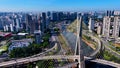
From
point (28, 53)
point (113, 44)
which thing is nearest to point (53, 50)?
point (28, 53)

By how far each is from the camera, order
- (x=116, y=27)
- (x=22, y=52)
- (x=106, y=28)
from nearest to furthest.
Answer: (x=22, y=52) → (x=116, y=27) → (x=106, y=28)

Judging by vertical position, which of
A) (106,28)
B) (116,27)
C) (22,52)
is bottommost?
(22,52)

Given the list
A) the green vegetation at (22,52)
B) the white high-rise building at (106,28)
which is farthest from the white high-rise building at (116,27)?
the green vegetation at (22,52)

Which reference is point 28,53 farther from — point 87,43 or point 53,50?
point 87,43

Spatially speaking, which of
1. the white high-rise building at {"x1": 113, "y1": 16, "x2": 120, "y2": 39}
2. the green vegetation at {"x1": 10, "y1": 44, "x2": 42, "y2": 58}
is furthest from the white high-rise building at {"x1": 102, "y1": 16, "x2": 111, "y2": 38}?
the green vegetation at {"x1": 10, "y1": 44, "x2": 42, "y2": 58}

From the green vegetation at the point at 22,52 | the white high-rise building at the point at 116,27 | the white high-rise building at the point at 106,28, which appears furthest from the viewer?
the white high-rise building at the point at 106,28

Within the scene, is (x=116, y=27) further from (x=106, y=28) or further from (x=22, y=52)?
(x=22, y=52)

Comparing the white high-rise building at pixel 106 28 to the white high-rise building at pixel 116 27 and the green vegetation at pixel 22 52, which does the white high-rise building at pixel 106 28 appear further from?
the green vegetation at pixel 22 52

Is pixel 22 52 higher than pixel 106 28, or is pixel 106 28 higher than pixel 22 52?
pixel 106 28

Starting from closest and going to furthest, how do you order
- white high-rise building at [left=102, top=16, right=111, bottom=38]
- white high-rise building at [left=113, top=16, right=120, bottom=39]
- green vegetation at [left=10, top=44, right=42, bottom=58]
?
green vegetation at [left=10, top=44, right=42, bottom=58]
white high-rise building at [left=113, top=16, right=120, bottom=39]
white high-rise building at [left=102, top=16, right=111, bottom=38]

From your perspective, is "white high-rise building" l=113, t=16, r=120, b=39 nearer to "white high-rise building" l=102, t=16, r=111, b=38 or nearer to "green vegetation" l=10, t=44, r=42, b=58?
"white high-rise building" l=102, t=16, r=111, b=38

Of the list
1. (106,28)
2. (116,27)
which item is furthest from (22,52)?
(106,28)

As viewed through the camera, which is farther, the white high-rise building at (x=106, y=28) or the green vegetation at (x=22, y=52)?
the white high-rise building at (x=106, y=28)
